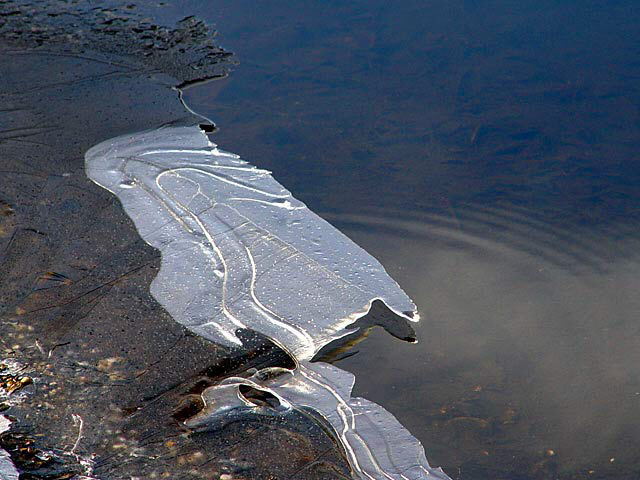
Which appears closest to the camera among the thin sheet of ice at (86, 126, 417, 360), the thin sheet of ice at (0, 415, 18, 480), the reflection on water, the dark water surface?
the thin sheet of ice at (0, 415, 18, 480)

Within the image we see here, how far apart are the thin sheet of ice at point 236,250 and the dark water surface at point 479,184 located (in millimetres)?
145

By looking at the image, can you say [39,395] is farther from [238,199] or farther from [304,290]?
[238,199]

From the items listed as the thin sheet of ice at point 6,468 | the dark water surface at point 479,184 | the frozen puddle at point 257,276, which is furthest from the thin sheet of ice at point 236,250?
the thin sheet of ice at point 6,468

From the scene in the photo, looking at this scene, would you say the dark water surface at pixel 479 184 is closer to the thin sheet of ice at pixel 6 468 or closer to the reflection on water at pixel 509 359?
the reflection on water at pixel 509 359

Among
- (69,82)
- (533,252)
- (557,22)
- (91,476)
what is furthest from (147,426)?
(557,22)

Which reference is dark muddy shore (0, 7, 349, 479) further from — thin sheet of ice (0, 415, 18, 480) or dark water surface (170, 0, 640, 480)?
dark water surface (170, 0, 640, 480)

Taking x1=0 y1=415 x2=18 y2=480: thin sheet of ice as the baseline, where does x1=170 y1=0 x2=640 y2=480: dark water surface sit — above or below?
above

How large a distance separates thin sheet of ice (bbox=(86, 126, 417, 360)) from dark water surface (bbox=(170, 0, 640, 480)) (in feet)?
0.48

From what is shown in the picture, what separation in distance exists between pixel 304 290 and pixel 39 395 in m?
1.12

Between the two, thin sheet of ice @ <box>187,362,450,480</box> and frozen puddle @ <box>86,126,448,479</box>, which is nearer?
thin sheet of ice @ <box>187,362,450,480</box>

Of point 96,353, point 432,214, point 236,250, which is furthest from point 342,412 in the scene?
point 432,214

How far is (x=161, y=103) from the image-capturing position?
188 inches

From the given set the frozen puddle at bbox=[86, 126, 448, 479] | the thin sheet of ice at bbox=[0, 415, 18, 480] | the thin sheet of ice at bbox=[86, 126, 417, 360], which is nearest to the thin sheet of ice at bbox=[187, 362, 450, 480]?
the frozen puddle at bbox=[86, 126, 448, 479]

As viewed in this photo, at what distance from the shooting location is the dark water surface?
275 centimetres
